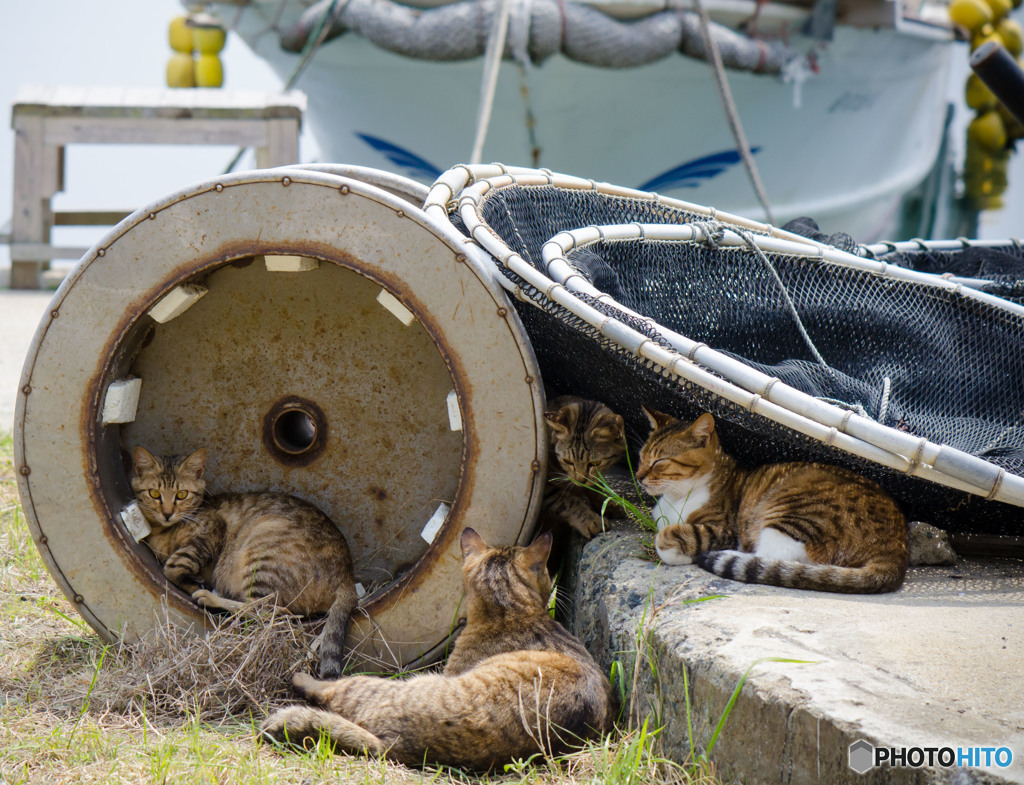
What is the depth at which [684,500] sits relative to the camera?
8.30 feet

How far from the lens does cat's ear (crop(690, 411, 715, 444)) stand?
2416mm

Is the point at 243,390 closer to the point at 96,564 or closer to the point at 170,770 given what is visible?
the point at 96,564

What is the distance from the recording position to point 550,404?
3064 mm


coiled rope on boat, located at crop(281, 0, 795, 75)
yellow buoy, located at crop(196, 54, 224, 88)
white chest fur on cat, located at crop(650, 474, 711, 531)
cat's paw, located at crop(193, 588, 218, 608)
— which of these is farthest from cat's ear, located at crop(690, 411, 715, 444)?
yellow buoy, located at crop(196, 54, 224, 88)

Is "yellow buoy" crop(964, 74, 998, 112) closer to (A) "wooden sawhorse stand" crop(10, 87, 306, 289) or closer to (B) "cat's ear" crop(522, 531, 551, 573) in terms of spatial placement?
(A) "wooden sawhorse stand" crop(10, 87, 306, 289)

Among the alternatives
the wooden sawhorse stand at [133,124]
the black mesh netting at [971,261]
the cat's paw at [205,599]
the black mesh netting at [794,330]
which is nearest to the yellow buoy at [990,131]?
the wooden sawhorse stand at [133,124]

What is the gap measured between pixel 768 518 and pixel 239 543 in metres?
1.53

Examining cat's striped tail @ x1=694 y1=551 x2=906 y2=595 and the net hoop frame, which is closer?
the net hoop frame

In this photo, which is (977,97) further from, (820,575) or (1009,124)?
(820,575)

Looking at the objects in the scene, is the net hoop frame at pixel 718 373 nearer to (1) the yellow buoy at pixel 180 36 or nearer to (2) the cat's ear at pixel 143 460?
(2) the cat's ear at pixel 143 460

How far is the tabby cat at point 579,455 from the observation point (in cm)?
275

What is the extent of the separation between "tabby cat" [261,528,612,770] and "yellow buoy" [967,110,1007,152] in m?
13.3

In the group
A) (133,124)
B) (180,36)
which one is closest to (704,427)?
(133,124)

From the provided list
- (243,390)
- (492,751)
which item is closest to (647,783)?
(492,751)
